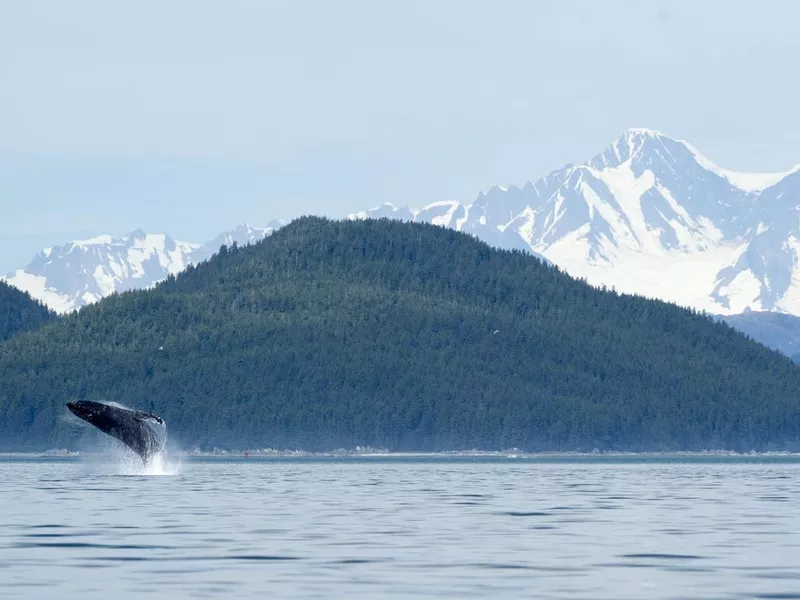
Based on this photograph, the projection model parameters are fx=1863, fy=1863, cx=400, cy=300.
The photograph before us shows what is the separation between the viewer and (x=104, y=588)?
5112 cm

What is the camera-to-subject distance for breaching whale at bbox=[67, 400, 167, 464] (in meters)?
113

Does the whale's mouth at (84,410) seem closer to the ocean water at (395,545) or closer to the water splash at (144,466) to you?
the ocean water at (395,545)

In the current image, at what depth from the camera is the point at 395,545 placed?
214 feet

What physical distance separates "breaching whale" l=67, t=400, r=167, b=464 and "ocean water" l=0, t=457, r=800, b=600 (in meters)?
5.82

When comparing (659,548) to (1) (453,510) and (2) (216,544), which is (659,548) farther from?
(1) (453,510)

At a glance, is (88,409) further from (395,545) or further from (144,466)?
(395,545)

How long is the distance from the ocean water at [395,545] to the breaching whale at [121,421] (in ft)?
19.1

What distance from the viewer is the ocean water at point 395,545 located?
51.4 meters

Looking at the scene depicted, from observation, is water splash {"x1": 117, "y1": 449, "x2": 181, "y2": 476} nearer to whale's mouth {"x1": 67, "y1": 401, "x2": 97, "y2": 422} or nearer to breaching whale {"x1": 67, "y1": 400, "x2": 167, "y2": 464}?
breaching whale {"x1": 67, "y1": 400, "x2": 167, "y2": 464}

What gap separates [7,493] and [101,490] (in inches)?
217

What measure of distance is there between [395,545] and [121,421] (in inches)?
2159

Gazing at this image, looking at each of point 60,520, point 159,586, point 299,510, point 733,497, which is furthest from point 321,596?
point 733,497

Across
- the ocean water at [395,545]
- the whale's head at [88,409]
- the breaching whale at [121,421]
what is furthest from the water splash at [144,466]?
the ocean water at [395,545]

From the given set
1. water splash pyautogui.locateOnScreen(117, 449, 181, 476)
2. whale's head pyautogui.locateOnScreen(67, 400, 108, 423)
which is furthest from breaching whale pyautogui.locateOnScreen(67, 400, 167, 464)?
water splash pyautogui.locateOnScreen(117, 449, 181, 476)
